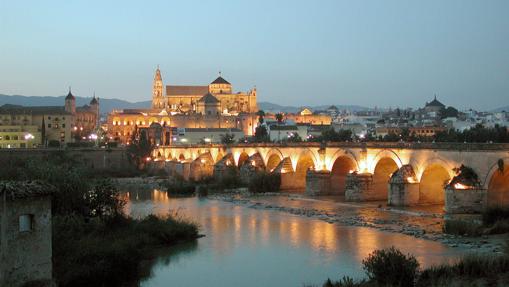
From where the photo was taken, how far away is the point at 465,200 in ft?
78.1

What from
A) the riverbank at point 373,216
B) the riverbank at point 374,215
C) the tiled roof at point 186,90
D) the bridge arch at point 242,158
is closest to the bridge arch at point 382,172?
the riverbank at point 374,215

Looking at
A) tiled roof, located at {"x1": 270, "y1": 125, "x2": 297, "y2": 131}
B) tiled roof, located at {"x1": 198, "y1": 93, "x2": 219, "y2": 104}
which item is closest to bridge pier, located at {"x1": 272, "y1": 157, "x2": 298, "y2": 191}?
tiled roof, located at {"x1": 270, "y1": 125, "x2": 297, "y2": 131}

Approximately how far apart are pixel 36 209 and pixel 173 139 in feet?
204

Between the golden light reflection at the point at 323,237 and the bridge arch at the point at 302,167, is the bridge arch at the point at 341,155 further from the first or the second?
the golden light reflection at the point at 323,237

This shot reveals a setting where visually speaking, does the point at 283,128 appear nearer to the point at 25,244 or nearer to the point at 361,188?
the point at 361,188

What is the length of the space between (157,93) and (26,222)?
3871 inches

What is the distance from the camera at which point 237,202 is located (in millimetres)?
32406

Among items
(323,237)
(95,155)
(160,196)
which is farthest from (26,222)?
(95,155)

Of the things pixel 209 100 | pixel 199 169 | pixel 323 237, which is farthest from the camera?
pixel 209 100

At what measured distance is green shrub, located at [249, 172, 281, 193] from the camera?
3712 cm

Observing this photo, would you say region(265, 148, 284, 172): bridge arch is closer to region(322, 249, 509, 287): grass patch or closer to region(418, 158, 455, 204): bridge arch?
region(418, 158, 455, 204): bridge arch

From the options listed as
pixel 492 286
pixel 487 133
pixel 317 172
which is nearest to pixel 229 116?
pixel 487 133

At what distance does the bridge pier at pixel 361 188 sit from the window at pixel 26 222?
20.6 meters

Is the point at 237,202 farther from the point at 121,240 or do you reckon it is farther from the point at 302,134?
the point at 302,134
